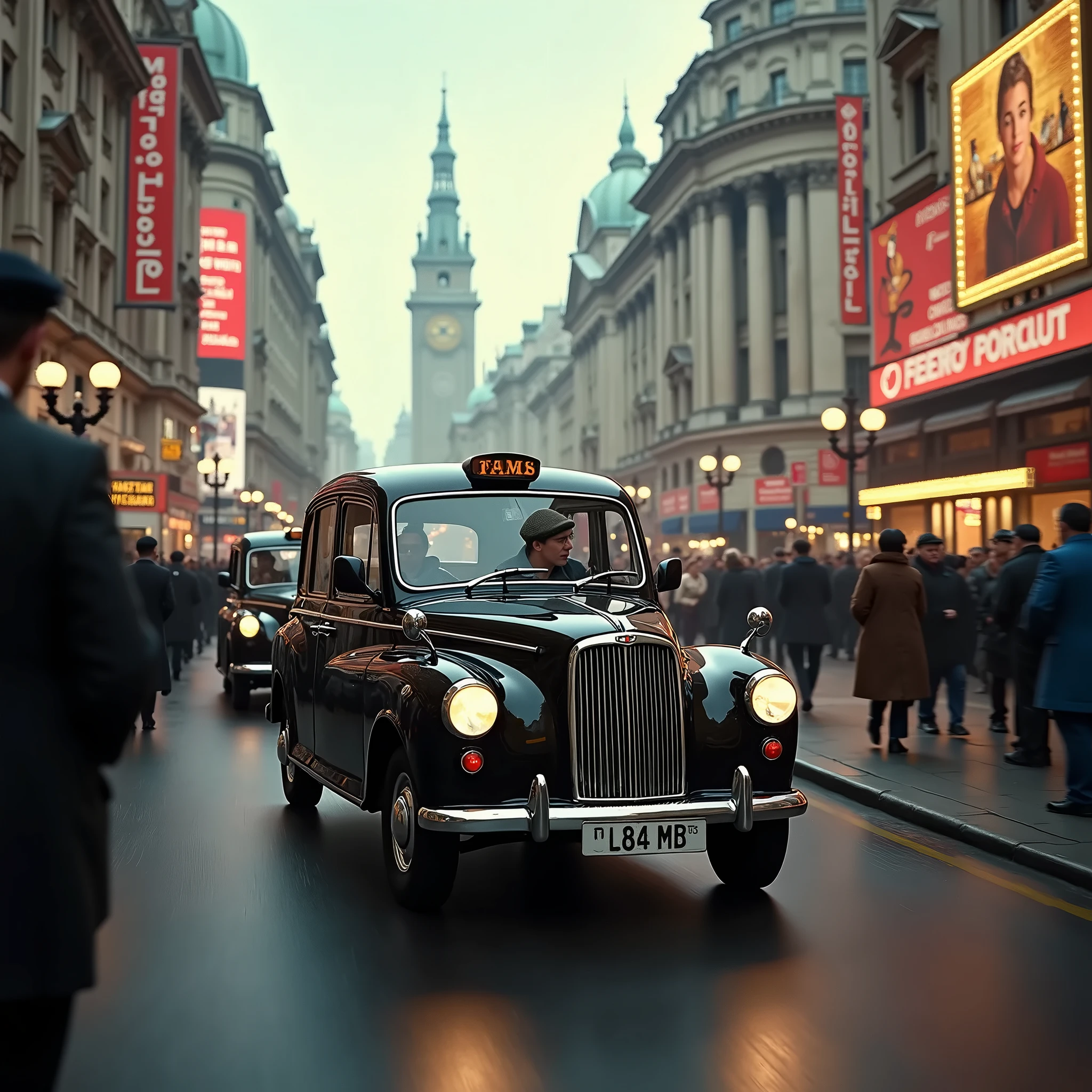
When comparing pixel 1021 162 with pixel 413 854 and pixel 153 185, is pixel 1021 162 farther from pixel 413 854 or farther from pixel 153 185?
pixel 153 185

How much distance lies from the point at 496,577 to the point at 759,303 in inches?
2056

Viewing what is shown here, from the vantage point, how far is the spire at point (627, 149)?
316 feet

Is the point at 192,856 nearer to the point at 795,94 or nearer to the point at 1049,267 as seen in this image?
the point at 1049,267

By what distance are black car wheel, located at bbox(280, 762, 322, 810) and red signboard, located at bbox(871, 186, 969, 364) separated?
2051 cm

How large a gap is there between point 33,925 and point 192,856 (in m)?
5.21

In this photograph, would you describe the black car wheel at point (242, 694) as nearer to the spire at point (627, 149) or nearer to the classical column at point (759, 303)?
the classical column at point (759, 303)

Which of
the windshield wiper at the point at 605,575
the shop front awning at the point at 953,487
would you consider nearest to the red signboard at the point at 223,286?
the shop front awning at the point at 953,487

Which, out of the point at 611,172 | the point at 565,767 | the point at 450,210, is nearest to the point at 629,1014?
the point at 565,767

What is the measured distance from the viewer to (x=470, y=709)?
19.2 ft

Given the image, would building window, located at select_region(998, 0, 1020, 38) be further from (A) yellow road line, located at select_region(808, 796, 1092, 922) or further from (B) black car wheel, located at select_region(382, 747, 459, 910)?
(B) black car wheel, located at select_region(382, 747, 459, 910)

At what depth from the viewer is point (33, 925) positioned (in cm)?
250

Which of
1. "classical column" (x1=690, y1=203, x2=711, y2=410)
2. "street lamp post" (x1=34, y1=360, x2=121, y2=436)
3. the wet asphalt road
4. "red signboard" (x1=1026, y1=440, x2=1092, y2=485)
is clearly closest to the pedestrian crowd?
the wet asphalt road

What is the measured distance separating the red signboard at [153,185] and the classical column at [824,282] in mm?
26474

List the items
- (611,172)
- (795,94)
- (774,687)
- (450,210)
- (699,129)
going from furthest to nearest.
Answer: (450,210), (611,172), (699,129), (795,94), (774,687)
